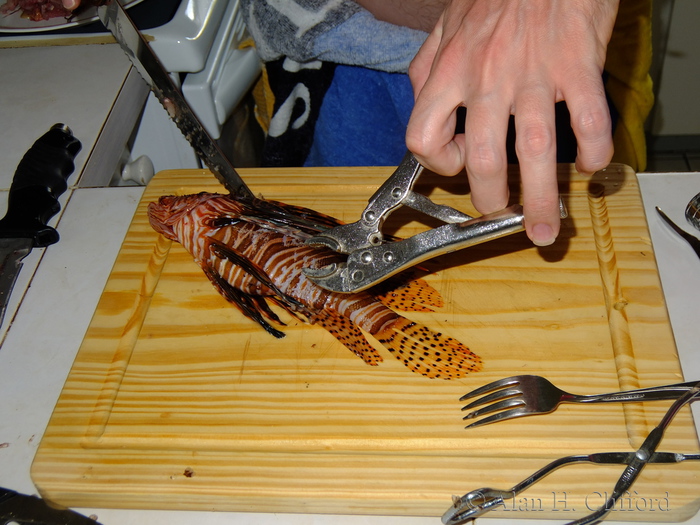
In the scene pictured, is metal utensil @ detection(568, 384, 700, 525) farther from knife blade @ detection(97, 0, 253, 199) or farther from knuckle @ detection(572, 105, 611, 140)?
knife blade @ detection(97, 0, 253, 199)

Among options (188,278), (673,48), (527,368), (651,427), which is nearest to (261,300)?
(188,278)

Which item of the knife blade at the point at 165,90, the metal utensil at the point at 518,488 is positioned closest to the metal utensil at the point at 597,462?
the metal utensil at the point at 518,488

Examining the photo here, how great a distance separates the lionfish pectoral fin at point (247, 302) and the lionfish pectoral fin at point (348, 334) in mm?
63

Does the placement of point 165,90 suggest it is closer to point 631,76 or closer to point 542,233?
point 542,233

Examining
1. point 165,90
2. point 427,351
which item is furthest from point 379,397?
point 165,90

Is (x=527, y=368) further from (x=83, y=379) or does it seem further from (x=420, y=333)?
(x=83, y=379)

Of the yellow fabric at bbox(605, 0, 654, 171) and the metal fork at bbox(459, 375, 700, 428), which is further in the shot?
the yellow fabric at bbox(605, 0, 654, 171)

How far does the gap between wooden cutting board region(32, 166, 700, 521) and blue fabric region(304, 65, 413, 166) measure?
414 millimetres

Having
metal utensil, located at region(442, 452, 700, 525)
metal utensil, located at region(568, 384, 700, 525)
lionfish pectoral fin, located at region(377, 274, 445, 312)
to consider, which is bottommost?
metal utensil, located at region(568, 384, 700, 525)

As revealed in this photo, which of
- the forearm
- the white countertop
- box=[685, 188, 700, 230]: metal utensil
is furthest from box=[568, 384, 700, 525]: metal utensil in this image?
the white countertop

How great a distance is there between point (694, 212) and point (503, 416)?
1.70 ft

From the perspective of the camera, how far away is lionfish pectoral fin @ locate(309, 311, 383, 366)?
91cm

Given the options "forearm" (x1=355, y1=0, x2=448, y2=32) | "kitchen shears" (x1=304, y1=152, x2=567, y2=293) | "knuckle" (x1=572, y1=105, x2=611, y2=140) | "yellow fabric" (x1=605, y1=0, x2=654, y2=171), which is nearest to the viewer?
"knuckle" (x1=572, y1=105, x2=611, y2=140)

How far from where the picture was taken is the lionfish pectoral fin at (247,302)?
3.15 feet
